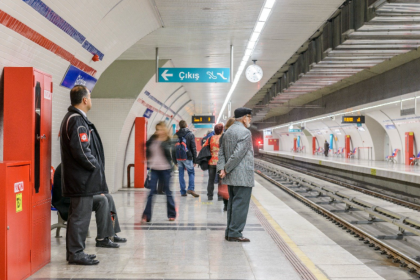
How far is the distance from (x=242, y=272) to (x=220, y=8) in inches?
215

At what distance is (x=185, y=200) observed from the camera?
9.68 meters

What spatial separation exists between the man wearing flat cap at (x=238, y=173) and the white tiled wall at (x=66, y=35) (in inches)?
104

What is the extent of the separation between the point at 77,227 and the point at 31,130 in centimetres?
108

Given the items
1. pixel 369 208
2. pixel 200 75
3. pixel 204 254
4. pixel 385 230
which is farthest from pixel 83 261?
pixel 200 75

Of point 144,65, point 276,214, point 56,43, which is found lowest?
point 276,214

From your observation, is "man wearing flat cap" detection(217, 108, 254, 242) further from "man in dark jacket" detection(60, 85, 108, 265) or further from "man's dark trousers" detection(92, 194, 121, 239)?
"man in dark jacket" detection(60, 85, 108, 265)

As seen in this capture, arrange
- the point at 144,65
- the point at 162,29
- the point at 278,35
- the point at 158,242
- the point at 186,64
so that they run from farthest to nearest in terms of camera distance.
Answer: the point at 186,64
the point at 144,65
the point at 278,35
the point at 162,29
the point at 158,242

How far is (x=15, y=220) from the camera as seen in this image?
3631 millimetres

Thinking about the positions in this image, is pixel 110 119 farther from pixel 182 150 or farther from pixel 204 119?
pixel 204 119

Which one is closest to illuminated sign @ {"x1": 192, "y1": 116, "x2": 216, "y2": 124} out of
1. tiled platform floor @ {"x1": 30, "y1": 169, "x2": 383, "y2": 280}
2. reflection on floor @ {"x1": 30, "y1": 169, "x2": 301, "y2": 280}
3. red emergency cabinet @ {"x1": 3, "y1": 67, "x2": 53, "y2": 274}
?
tiled platform floor @ {"x1": 30, "y1": 169, "x2": 383, "y2": 280}

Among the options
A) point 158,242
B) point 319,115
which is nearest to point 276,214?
point 158,242

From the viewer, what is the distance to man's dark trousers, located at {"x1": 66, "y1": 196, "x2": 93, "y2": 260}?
169 inches

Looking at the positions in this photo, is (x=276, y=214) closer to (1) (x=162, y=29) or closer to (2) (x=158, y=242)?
(2) (x=158, y=242)

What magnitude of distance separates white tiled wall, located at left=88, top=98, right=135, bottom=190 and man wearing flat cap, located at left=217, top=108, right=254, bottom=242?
653cm
